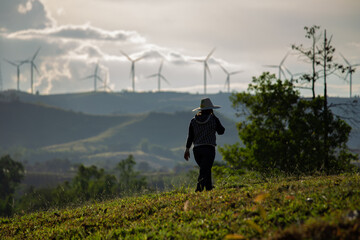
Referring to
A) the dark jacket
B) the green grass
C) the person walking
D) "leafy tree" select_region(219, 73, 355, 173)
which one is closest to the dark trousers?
the person walking

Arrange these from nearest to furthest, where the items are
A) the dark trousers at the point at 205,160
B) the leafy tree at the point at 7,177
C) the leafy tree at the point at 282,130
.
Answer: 1. the dark trousers at the point at 205,160
2. the leafy tree at the point at 282,130
3. the leafy tree at the point at 7,177

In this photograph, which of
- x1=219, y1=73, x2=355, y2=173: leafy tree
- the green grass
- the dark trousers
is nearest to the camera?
the green grass

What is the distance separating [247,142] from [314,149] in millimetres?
5647

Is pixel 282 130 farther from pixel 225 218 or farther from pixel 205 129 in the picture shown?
pixel 225 218

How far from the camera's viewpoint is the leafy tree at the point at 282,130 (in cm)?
3275

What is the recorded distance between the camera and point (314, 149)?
33281 millimetres

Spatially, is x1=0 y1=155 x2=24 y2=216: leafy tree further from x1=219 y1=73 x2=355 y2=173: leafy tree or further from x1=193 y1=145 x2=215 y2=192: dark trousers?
x1=193 y1=145 x2=215 y2=192: dark trousers

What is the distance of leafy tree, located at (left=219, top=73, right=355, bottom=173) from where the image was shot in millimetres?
32750

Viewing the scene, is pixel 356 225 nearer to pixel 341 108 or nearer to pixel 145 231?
pixel 145 231

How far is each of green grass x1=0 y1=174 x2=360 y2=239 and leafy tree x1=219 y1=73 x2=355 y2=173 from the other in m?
22.7

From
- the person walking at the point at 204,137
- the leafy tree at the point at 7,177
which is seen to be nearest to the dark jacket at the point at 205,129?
the person walking at the point at 204,137

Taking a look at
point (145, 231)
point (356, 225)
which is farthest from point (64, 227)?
point (356, 225)

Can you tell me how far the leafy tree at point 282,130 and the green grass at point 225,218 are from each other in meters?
22.7

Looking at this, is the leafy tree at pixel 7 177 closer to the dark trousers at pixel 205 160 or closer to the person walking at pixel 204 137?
the dark trousers at pixel 205 160
